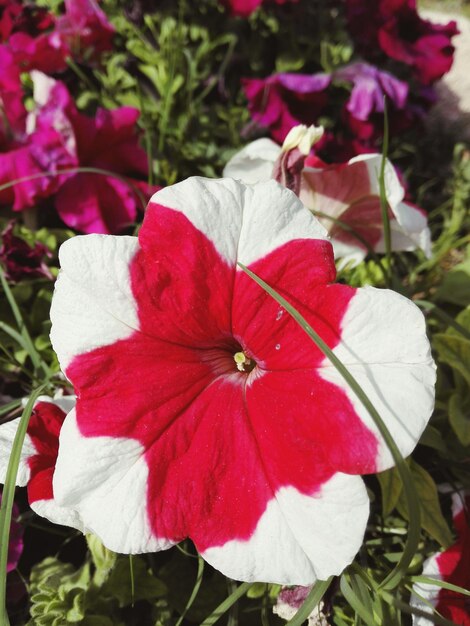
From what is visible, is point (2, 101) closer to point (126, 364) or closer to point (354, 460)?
point (126, 364)

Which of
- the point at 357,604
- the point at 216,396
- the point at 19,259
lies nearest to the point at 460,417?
the point at 357,604

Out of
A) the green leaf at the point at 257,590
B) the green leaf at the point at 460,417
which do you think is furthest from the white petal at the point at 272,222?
the green leaf at the point at 257,590

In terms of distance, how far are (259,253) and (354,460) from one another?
28 cm

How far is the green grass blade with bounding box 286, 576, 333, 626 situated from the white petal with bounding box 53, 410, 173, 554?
23cm

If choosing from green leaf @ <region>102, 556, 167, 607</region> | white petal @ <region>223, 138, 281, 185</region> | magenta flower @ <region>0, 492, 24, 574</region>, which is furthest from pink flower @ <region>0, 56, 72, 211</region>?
green leaf @ <region>102, 556, 167, 607</region>

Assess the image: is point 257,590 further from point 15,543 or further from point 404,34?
point 404,34

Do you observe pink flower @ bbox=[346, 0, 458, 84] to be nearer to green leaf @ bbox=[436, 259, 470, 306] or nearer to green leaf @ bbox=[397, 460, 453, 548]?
green leaf @ bbox=[436, 259, 470, 306]

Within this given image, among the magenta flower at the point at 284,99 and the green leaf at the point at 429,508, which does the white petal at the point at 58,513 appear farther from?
the magenta flower at the point at 284,99

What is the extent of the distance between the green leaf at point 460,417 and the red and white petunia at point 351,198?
0.32 metres

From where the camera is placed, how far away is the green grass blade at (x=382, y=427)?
628 millimetres

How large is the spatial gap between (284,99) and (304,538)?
1384 millimetres

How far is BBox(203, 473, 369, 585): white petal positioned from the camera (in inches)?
28.2

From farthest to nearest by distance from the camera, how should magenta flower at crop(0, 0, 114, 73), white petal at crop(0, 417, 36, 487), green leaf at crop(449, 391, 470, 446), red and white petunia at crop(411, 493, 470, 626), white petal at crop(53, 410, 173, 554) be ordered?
1. magenta flower at crop(0, 0, 114, 73)
2. green leaf at crop(449, 391, 470, 446)
3. red and white petunia at crop(411, 493, 470, 626)
4. white petal at crop(0, 417, 36, 487)
5. white petal at crop(53, 410, 173, 554)

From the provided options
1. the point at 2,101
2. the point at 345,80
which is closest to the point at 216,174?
the point at 345,80
